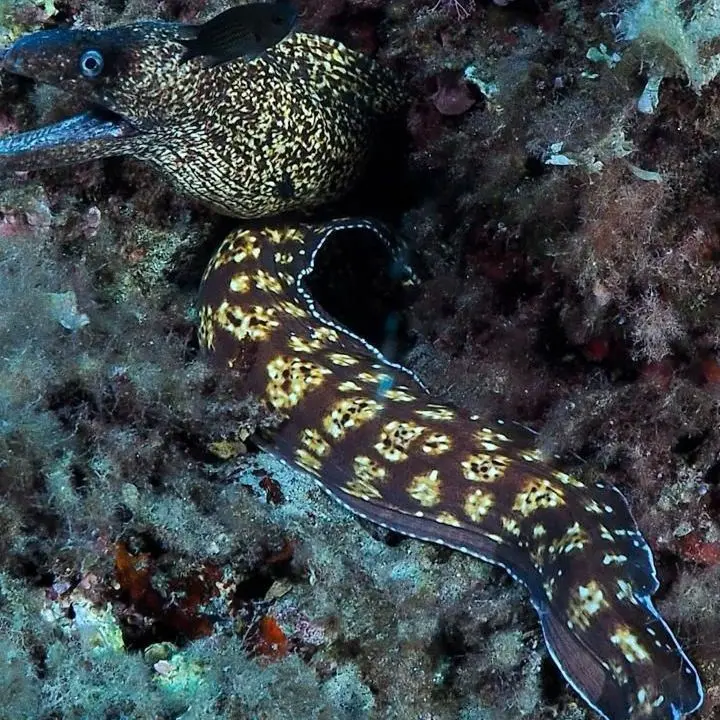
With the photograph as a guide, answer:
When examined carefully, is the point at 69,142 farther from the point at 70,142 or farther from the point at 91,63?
the point at 91,63

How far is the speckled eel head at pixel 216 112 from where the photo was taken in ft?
10.7

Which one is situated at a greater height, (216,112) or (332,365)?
(216,112)

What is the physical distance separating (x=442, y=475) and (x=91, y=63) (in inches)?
96.1

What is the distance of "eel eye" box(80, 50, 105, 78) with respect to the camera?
3.17 metres

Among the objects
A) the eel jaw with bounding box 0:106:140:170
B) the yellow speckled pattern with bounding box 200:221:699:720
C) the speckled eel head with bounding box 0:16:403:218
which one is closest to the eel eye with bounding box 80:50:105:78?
the speckled eel head with bounding box 0:16:403:218

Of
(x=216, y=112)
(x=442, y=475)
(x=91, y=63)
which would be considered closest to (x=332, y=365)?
(x=442, y=475)

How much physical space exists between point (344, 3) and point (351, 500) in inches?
111

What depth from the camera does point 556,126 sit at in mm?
2762

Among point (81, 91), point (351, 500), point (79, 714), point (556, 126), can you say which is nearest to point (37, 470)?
point (79, 714)

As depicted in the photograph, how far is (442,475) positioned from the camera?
3271 mm

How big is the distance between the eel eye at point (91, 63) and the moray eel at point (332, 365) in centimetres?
3

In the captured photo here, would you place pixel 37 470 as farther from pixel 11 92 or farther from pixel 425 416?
pixel 11 92

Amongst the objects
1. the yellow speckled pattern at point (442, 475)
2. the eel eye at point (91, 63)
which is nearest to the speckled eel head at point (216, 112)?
the eel eye at point (91, 63)

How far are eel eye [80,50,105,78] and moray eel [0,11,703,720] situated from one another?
3 centimetres
